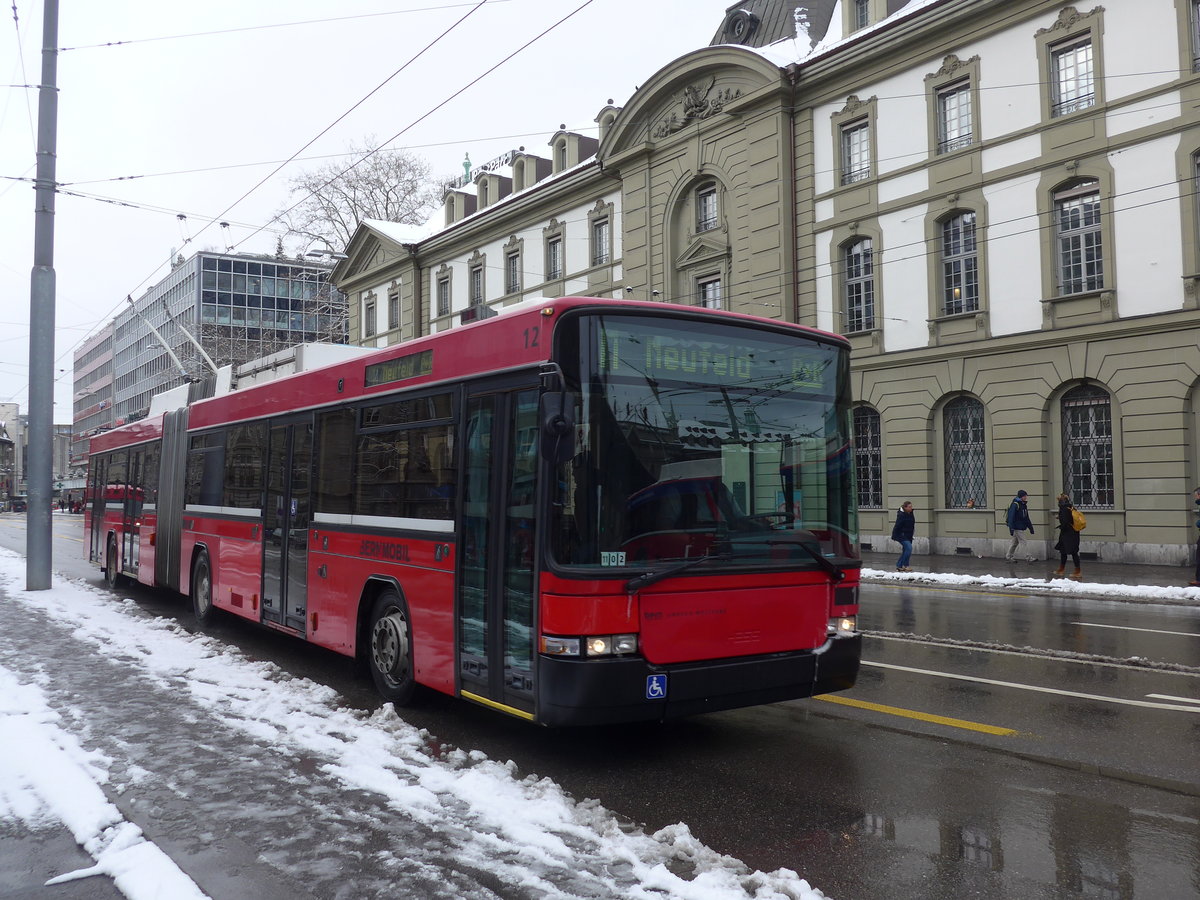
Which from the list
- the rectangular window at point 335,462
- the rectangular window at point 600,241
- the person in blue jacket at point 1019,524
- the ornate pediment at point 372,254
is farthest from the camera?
the ornate pediment at point 372,254

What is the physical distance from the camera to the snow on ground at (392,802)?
4156 mm

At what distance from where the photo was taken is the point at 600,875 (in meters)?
4.23

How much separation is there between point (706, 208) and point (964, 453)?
1123cm

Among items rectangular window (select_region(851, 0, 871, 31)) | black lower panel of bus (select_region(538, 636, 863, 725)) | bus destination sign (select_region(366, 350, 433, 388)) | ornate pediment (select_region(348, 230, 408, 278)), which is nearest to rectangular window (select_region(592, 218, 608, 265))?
rectangular window (select_region(851, 0, 871, 31))

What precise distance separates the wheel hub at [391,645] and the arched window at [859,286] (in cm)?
2088

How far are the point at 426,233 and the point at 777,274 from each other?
75.0 ft

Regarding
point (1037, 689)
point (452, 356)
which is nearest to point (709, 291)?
point (1037, 689)

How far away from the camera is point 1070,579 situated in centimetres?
1833

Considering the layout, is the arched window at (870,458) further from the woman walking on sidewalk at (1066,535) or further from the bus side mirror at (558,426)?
the bus side mirror at (558,426)

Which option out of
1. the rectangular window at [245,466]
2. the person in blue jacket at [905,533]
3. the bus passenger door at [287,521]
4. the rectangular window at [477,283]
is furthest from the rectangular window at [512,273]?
the bus passenger door at [287,521]

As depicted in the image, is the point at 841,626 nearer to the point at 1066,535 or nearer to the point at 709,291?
the point at 1066,535

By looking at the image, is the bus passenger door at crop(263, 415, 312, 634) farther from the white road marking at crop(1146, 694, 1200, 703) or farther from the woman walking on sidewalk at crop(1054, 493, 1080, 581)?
the woman walking on sidewalk at crop(1054, 493, 1080, 581)

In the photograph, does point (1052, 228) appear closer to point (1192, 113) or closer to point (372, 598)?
point (1192, 113)

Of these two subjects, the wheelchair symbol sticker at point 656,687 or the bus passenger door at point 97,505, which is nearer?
the wheelchair symbol sticker at point 656,687
